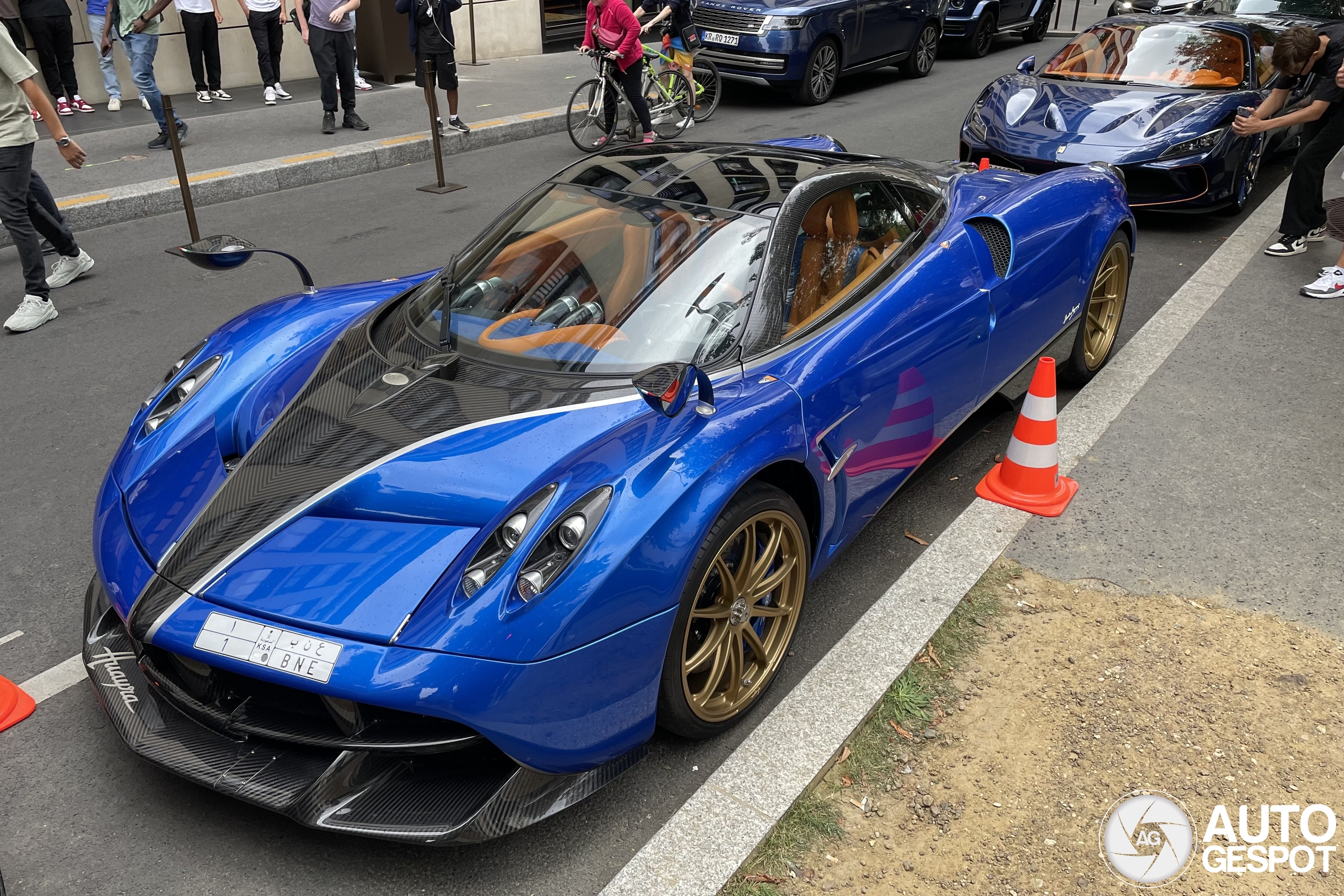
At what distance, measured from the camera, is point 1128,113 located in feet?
24.5

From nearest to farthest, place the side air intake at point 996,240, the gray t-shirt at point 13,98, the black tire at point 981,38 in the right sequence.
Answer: the side air intake at point 996,240, the gray t-shirt at point 13,98, the black tire at point 981,38

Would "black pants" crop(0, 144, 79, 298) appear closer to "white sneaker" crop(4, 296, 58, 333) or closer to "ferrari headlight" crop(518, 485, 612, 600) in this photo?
"white sneaker" crop(4, 296, 58, 333)

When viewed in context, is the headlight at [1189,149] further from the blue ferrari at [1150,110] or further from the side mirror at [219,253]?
the side mirror at [219,253]

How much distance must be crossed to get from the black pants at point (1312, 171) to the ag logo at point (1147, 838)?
562 centimetres

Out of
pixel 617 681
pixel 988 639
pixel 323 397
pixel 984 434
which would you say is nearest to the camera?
pixel 617 681

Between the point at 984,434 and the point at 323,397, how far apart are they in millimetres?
2962

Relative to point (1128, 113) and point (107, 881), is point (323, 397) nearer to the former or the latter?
point (107, 881)

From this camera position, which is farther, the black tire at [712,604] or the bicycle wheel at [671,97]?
the bicycle wheel at [671,97]

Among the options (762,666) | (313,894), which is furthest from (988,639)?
(313,894)

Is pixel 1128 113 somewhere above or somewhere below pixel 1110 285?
above

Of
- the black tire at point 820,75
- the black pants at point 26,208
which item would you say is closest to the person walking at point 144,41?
the black pants at point 26,208

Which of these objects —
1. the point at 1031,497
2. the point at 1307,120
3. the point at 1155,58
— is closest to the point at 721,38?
the point at 1155,58

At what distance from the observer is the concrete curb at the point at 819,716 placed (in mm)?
2465

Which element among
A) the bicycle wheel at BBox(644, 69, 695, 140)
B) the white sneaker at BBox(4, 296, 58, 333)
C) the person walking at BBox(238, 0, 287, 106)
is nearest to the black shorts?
the bicycle wheel at BBox(644, 69, 695, 140)
